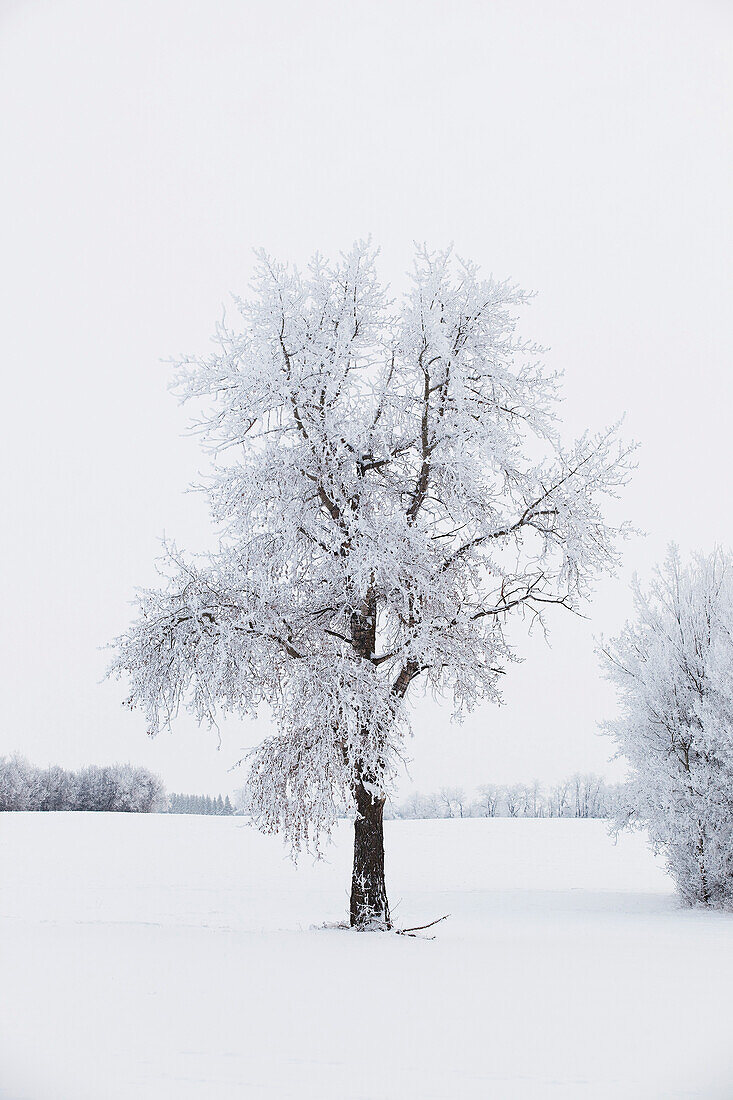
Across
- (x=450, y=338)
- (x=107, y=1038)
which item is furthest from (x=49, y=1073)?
(x=450, y=338)

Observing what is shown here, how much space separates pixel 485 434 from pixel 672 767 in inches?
352

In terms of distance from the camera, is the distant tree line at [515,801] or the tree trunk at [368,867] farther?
the distant tree line at [515,801]

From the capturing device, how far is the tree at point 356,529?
11.1m

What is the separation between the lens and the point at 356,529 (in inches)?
439

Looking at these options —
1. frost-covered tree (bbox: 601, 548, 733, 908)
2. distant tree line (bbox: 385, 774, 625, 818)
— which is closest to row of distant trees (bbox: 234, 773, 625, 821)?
distant tree line (bbox: 385, 774, 625, 818)

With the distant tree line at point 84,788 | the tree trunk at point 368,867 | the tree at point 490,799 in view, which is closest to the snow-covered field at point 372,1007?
the tree trunk at point 368,867

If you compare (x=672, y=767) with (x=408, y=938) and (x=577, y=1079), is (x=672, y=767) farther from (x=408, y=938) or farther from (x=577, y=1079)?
(x=577, y=1079)

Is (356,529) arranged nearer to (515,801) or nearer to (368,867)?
(368,867)

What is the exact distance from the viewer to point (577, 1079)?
5270mm

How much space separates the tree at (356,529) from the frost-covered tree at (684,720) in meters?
5.57

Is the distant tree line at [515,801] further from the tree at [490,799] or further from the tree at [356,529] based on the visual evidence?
the tree at [356,529]

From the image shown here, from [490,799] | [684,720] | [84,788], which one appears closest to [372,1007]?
[684,720]

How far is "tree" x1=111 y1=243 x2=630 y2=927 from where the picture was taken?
36.4ft

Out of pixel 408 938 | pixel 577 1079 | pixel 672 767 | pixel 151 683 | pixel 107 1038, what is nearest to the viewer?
pixel 577 1079
